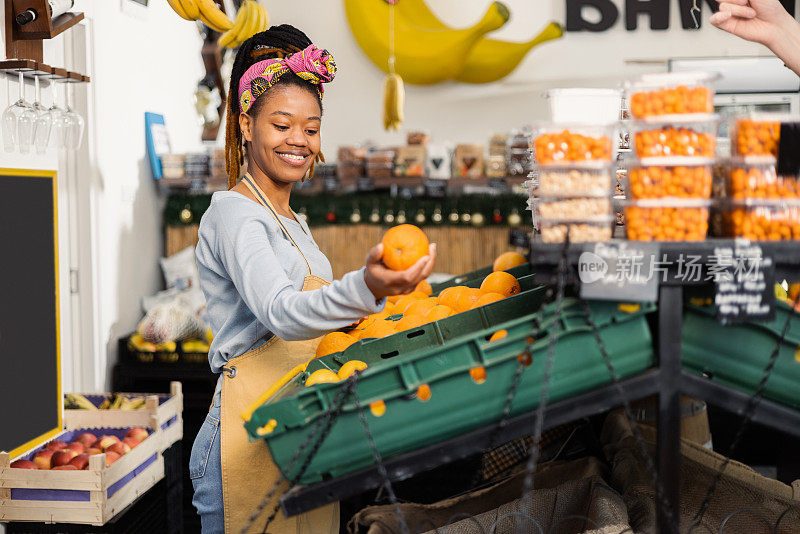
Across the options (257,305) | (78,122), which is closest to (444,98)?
(78,122)

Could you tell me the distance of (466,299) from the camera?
1840 millimetres

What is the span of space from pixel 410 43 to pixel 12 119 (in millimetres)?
3571

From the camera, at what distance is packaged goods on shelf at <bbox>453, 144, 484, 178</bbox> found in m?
4.51

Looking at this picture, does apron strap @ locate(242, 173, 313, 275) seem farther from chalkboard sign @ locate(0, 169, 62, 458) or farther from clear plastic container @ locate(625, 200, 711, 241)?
chalkboard sign @ locate(0, 169, 62, 458)

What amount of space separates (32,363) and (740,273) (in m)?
2.78

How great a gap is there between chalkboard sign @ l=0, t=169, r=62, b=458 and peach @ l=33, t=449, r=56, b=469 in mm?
270

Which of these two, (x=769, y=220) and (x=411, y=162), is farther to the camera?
(x=411, y=162)

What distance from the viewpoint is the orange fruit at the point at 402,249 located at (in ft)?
3.93

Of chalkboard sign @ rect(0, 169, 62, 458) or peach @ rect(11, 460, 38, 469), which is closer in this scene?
peach @ rect(11, 460, 38, 469)

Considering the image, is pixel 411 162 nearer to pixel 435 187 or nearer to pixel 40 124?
pixel 435 187

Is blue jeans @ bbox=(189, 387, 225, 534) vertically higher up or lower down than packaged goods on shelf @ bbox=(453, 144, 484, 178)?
lower down

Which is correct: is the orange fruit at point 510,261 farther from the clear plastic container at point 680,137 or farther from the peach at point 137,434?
the peach at point 137,434

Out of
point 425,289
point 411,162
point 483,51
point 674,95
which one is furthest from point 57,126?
point 483,51

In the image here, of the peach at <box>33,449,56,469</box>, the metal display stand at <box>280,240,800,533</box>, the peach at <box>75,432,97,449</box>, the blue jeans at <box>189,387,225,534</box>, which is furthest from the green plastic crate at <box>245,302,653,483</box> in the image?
the peach at <box>75,432,97,449</box>
